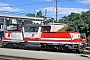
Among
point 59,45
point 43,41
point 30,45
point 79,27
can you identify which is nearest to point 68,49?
point 59,45

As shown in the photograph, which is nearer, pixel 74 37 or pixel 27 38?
pixel 74 37

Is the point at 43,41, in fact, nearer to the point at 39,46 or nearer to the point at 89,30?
the point at 39,46

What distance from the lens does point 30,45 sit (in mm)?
25719

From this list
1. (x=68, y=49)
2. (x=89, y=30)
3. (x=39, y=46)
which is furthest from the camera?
(x=89, y=30)

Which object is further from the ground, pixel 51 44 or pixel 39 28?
pixel 39 28

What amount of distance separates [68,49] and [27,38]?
228 inches

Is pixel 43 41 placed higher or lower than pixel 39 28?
lower

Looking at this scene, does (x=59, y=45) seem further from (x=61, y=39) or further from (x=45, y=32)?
(x=45, y=32)

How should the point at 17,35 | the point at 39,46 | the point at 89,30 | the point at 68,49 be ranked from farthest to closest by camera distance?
the point at 89,30 → the point at 17,35 → the point at 39,46 → the point at 68,49

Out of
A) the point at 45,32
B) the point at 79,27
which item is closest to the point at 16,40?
the point at 45,32

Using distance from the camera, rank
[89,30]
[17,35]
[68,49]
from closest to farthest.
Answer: [68,49]
[17,35]
[89,30]

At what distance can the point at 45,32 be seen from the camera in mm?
25078

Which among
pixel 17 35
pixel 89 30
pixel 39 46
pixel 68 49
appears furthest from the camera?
pixel 89 30

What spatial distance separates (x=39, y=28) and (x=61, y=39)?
3.06 meters
